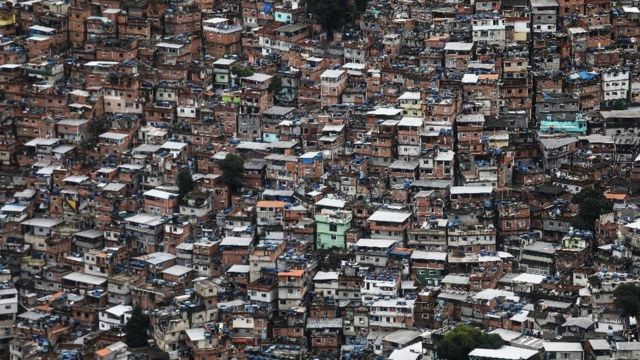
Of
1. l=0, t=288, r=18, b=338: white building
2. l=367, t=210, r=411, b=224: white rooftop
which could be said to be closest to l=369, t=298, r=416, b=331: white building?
l=367, t=210, r=411, b=224: white rooftop

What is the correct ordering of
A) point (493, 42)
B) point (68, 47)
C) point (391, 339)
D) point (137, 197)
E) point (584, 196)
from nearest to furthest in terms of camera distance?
point (391, 339)
point (584, 196)
point (137, 197)
point (493, 42)
point (68, 47)

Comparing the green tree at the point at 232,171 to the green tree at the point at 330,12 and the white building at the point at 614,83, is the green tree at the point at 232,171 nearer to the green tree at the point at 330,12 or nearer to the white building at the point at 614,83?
the green tree at the point at 330,12

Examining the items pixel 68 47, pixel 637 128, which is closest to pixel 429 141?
pixel 637 128

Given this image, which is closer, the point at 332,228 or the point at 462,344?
the point at 462,344

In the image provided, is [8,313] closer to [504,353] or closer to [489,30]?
[504,353]

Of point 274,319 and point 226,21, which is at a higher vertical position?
point 226,21

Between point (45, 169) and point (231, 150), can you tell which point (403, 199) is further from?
point (45, 169)

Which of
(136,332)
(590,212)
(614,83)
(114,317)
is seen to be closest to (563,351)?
(590,212)
